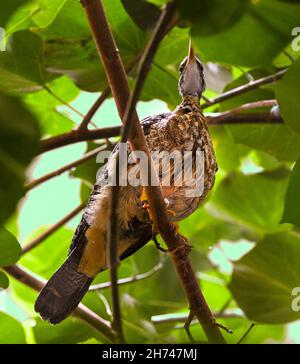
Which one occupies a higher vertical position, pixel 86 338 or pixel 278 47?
pixel 278 47

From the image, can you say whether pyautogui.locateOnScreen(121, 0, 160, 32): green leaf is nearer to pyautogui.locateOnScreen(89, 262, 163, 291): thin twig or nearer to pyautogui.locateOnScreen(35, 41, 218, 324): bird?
pyautogui.locateOnScreen(35, 41, 218, 324): bird

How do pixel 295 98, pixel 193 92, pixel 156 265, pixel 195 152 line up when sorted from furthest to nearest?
pixel 156 265, pixel 193 92, pixel 195 152, pixel 295 98

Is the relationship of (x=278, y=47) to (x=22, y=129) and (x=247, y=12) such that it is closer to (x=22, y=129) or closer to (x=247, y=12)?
(x=247, y=12)

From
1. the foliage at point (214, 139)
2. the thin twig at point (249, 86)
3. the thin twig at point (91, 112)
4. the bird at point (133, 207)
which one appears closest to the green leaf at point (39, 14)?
the foliage at point (214, 139)

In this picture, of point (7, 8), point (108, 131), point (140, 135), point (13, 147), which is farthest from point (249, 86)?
point (13, 147)

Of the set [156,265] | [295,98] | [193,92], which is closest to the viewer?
[295,98]

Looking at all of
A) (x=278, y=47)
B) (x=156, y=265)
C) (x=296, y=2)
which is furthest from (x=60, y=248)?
(x=296, y=2)
